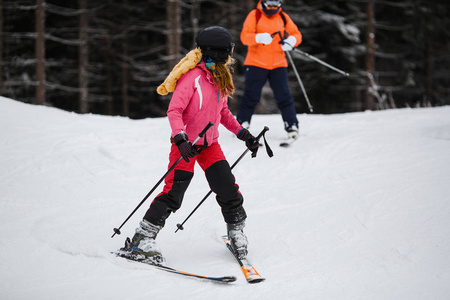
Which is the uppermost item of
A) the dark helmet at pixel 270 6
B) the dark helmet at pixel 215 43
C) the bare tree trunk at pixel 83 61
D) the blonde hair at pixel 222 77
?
the dark helmet at pixel 270 6

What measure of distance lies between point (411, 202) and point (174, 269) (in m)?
2.41

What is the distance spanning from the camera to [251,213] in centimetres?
432

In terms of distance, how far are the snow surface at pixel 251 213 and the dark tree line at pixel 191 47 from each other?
424 inches

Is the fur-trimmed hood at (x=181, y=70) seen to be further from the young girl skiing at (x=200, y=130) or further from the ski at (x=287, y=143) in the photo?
the ski at (x=287, y=143)

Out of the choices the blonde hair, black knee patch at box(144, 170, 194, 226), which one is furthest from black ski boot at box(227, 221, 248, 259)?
the blonde hair

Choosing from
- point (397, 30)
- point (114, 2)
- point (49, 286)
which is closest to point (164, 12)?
point (114, 2)

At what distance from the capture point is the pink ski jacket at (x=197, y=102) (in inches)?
125

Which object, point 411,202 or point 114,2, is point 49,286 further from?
point 114,2

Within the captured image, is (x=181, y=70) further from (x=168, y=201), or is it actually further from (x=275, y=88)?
(x=275, y=88)

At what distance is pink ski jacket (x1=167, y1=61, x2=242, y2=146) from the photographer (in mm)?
3172

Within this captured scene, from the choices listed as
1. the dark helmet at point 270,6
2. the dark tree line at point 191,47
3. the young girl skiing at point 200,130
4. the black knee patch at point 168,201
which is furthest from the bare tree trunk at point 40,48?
the black knee patch at point 168,201

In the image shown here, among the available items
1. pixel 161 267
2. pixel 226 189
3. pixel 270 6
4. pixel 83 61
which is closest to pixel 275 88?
pixel 270 6

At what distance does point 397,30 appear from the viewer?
21.5 metres

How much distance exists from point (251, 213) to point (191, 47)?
15.9 metres
